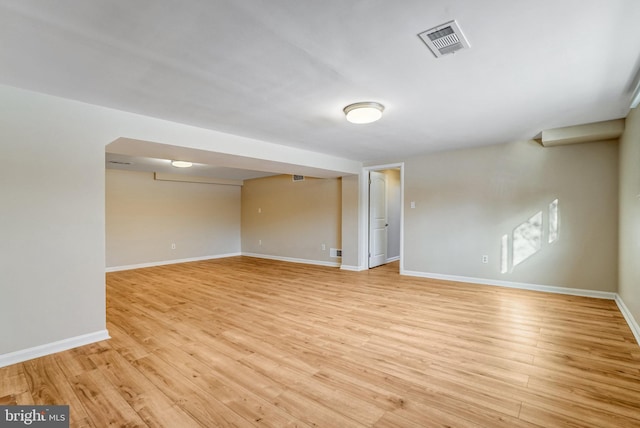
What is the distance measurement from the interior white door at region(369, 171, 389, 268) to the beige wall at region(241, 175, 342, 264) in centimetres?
78

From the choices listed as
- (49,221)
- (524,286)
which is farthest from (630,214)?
(49,221)

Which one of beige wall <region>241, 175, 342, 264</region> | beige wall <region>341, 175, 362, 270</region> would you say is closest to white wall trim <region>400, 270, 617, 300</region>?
beige wall <region>341, 175, 362, 270</region>

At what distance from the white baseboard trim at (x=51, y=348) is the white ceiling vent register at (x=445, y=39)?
367 centimetres

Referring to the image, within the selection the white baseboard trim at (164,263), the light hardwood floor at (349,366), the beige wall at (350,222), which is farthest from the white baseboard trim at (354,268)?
the white baseboard trim at (164,263)

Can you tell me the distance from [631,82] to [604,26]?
3.94 feet

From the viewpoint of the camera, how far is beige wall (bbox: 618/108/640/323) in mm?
2834

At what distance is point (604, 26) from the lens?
1.71 m

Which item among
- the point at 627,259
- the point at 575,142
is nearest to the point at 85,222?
the point at 627,259

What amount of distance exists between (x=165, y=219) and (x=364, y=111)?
6.17 m

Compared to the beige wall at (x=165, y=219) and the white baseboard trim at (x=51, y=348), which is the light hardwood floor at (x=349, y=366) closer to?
the white baseboard trim at (x=51, y=348)

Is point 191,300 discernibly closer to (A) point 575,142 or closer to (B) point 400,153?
(B) point 400,153

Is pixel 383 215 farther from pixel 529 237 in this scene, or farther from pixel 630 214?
pixel 630 214

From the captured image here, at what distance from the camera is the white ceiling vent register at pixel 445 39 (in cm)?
170

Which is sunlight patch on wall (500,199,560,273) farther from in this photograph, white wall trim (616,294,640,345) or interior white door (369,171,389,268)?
interior white door (369,171,389,268)
